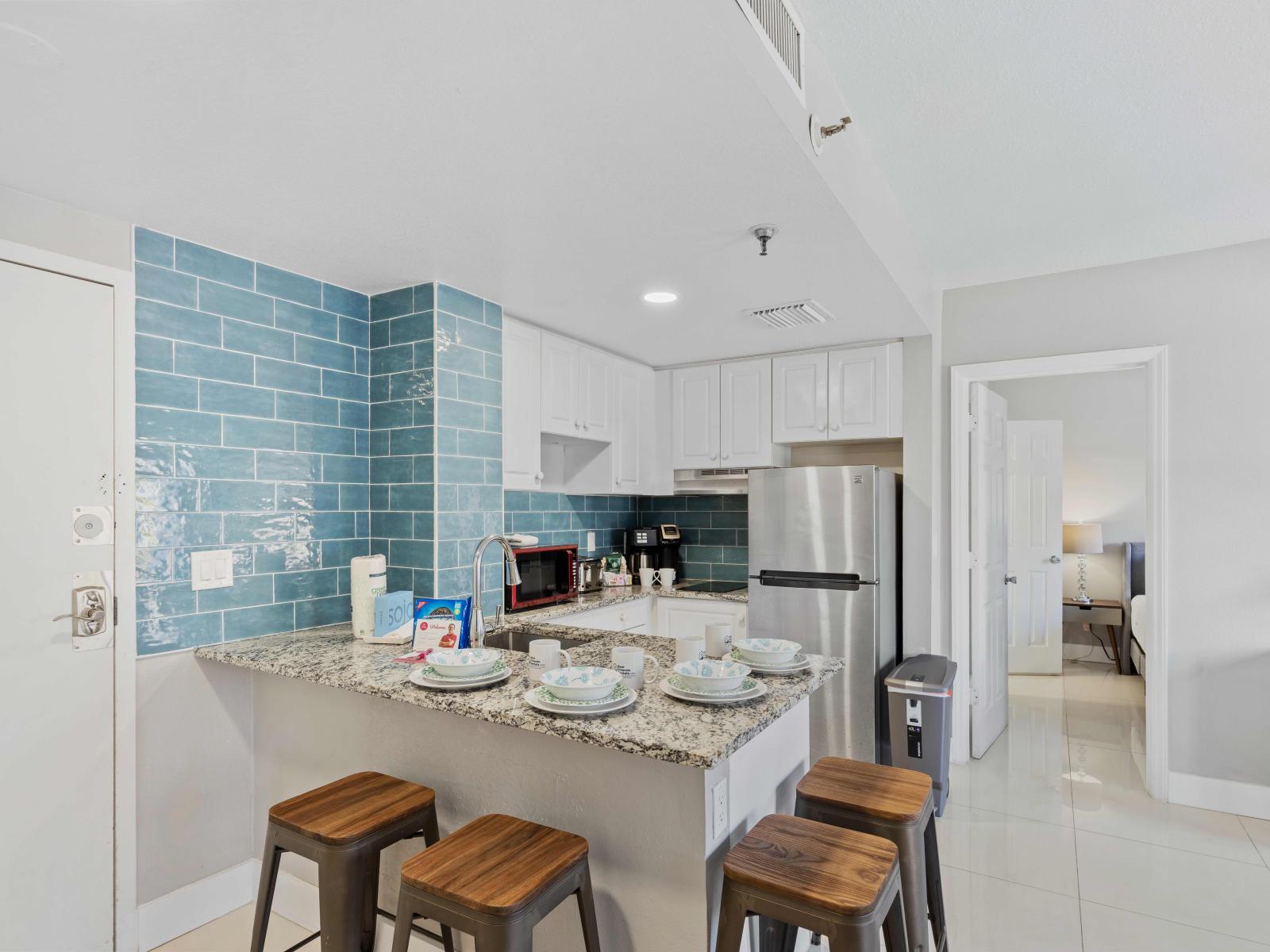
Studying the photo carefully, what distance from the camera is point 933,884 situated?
2.00 m

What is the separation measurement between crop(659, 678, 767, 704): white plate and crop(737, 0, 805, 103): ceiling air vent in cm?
146

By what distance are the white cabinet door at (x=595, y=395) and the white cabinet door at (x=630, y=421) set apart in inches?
2.6

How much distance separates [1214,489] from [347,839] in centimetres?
368

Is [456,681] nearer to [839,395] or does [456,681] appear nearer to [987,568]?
[839,395]

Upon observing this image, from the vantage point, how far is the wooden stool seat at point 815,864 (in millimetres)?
1329

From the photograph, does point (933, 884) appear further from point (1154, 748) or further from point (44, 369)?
point (44, 369)

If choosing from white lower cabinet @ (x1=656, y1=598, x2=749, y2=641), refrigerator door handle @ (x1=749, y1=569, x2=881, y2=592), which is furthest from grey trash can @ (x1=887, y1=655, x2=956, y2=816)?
white lower cabinet @ (x1=656, y1=598, x2=749, y2=641)

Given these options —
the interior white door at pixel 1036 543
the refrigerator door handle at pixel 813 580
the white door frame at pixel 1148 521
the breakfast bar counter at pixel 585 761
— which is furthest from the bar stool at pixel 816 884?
the interior white door at pixel 1036 543

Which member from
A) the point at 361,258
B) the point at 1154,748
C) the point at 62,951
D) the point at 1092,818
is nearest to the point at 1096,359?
the point at 1154,748

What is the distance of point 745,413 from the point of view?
4.10m

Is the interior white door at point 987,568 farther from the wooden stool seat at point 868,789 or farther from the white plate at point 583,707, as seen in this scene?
the white plate at point 583,707

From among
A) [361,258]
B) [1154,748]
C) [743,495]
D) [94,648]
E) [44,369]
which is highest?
[361,258]

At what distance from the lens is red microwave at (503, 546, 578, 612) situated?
11.1 feet

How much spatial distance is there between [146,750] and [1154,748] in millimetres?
4135
